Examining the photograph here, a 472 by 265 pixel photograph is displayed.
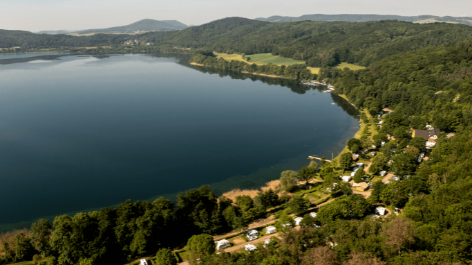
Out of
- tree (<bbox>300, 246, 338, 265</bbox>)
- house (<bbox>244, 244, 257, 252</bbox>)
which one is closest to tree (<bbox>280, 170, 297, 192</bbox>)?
house (<bbox>244, 244, 257, 252</bbox>)

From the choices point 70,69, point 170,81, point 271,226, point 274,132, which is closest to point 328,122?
point 274,132

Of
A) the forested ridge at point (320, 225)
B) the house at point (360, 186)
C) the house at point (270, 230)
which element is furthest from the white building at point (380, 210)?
the house at point (270, 230)

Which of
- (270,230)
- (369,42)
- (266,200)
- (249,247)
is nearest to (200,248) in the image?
(249,247)

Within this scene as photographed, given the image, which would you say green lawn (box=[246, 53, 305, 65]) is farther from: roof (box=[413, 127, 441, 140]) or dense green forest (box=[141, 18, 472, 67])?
roof (box=[413, 127, 441, 140])

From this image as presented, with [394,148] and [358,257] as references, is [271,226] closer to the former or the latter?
[358,257]

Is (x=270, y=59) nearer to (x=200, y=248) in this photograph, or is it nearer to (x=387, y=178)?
(x=387, y=178)

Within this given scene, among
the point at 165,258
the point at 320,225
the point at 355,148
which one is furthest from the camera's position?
the point at 355,148
